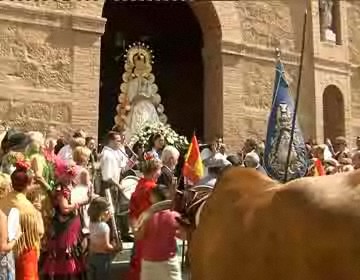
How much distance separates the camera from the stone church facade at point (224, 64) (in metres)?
14.4

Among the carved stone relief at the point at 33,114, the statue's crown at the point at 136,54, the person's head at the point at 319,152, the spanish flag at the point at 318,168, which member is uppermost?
the statue's crown at the point at 136,54

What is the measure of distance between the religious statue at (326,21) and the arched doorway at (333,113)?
1.70m

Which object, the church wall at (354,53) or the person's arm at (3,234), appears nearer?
the person's arm at (3,234)

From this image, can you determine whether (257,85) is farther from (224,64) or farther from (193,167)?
(193,167)

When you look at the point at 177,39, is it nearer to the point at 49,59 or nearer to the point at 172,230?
the point at 49,59

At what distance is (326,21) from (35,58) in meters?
10.8

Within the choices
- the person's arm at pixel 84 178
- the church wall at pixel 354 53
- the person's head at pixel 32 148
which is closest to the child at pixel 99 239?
the person's arm at pixel 84 178

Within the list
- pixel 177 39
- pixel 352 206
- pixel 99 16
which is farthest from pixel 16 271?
pixel 177 39

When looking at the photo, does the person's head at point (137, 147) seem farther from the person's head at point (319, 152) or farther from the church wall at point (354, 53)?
the church wall at point (354, 53)

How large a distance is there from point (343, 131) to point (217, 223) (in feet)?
59.7

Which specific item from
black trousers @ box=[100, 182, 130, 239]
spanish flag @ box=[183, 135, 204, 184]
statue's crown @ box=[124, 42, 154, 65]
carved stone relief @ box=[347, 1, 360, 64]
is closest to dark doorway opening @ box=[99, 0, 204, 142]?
statue's crown @ box=[124, 42, 154, 65]

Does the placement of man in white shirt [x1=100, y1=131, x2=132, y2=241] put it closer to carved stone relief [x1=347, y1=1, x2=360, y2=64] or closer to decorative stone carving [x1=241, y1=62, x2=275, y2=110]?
decorative stone carving [x1=241, y1=62, x2=275, y2=110]

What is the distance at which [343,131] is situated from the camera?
20734 mm

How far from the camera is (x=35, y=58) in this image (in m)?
14.5
